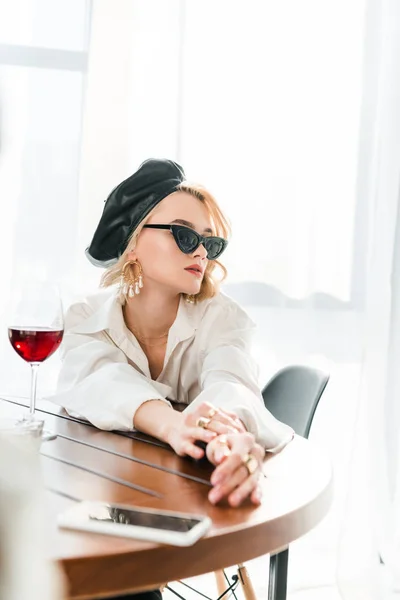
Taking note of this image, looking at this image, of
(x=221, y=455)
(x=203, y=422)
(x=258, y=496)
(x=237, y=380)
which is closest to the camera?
(x=258, y=496)

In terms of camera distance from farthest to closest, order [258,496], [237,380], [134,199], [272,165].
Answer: [272,165] → [134,199] → [237,380] → [258,496]

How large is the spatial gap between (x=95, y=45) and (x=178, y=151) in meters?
0.52

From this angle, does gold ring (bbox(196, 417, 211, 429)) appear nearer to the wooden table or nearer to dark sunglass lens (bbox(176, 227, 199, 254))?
the wooden table

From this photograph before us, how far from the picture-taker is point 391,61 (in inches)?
104

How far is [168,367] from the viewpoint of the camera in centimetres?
171

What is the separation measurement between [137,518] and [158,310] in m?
1.06

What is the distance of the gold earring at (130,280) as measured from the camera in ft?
5.67

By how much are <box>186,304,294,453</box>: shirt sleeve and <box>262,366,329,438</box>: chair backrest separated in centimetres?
27

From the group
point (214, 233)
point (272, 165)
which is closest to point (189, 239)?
point (214, 233)

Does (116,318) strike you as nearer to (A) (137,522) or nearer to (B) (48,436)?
(B) (48,436)

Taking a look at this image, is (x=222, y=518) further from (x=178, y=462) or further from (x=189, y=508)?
(x=178, y=462)

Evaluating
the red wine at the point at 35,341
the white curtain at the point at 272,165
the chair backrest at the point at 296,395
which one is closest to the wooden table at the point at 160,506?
the red wine at the point at 35,341

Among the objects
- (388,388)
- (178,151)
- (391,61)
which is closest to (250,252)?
(178,151)

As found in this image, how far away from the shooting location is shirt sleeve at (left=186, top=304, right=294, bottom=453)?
1187mm
